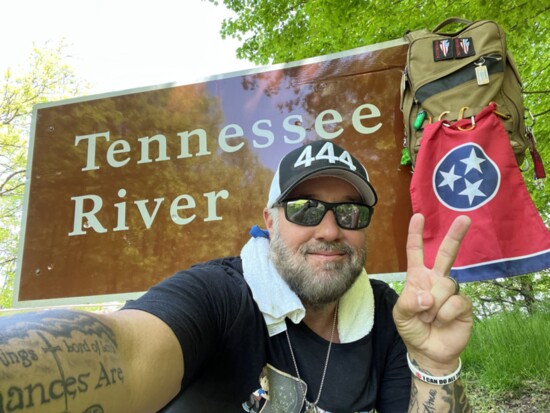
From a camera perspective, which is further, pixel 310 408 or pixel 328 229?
pixel 328 229

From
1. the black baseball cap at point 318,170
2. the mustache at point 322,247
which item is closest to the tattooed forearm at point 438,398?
the mustache at point 322,247

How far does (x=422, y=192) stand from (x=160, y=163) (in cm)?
171

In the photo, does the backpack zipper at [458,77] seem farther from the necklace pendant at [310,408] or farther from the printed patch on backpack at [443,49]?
the necklace pendant at [310,408]

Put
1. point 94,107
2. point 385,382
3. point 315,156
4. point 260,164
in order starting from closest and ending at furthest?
point 385,382 → point 315,156 → point 260,164 → point 94,107

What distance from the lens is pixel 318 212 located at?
1789mm

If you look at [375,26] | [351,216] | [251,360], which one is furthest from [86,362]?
[375,26]

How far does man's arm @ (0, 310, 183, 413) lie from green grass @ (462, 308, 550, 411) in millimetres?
3871

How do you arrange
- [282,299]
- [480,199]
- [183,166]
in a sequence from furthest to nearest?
[183,166]
[480,199]
[282,299]

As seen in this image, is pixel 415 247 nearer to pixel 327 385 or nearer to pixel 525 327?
pixel 327 385

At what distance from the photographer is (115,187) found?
2801mm

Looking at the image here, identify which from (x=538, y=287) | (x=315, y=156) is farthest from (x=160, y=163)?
(x=538, y=287)

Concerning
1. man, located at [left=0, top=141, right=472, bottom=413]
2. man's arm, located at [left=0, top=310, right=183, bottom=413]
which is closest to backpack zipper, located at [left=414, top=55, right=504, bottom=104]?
man, located at [left=0, top=141, right=472, bottom=413]

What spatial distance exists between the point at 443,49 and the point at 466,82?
24 cm

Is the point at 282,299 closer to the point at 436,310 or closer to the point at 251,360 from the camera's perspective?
the point at 251,360
